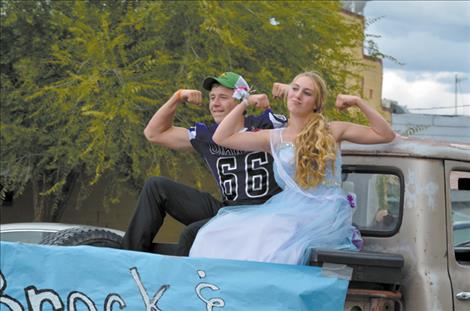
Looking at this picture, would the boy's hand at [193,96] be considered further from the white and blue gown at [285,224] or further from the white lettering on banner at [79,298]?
the white lettering on banner at [79,298]

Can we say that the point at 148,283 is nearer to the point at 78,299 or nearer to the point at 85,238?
the point at 78,299

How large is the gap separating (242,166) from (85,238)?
3.19 feet

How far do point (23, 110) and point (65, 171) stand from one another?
120cm

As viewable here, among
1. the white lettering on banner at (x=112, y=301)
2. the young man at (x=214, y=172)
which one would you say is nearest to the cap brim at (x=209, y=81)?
the young man at (x=214, y=172)

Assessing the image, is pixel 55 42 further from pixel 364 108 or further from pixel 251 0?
pixel 364 108

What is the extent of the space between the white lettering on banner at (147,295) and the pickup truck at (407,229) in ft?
2.42

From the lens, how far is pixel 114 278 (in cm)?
409

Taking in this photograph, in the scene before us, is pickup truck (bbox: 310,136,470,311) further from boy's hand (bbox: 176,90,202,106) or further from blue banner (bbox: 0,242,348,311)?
boy's hand (bbox: 176,90,202,106)

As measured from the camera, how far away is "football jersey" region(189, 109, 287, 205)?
4.98 m

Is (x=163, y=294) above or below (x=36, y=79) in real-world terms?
below

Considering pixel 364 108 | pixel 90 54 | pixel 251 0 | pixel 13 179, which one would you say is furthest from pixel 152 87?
pixel 364 108

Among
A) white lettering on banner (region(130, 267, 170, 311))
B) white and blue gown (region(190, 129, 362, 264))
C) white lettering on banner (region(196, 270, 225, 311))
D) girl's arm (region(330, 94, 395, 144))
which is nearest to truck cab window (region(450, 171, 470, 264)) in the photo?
girl's arm (region(330, 94, 395, 144))

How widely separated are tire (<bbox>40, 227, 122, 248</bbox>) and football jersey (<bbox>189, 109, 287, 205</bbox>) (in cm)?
71

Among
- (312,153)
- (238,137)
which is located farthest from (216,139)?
(312,153)
